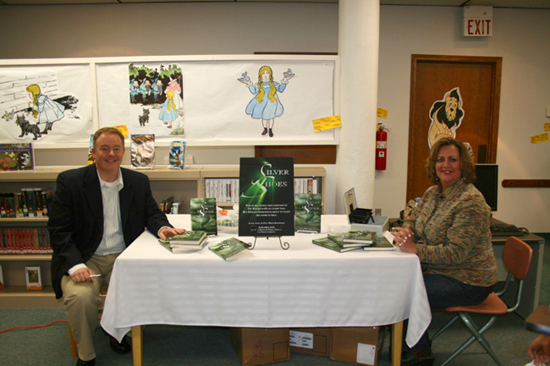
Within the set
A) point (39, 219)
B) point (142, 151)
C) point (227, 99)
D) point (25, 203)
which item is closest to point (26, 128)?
point (25, 203)

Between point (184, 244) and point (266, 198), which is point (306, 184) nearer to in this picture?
point (266, 198)

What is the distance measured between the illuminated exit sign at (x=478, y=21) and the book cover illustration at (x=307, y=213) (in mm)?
3531

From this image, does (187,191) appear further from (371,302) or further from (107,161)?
(371,302)

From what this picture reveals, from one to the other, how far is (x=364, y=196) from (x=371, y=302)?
137cm

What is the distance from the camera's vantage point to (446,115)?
4363 millimetres

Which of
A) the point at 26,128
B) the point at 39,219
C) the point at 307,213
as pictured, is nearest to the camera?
the point at 307,213

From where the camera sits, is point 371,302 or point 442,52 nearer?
point 371,302

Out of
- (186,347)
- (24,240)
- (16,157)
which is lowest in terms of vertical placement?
(186,347)

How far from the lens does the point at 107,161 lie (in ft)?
7.09

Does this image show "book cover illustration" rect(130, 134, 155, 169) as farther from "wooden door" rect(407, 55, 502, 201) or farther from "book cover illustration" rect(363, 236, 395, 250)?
"wooden door" rect(407, 55, 502, 201)

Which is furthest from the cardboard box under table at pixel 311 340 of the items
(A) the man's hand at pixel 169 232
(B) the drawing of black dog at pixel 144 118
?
(B) the drawing of black dog at pixel 144 118

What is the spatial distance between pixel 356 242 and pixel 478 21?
12.6ft

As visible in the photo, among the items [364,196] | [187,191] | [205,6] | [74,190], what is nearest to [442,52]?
[364,196]

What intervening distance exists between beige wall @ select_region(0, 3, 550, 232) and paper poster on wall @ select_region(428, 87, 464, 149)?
15.1 inches
